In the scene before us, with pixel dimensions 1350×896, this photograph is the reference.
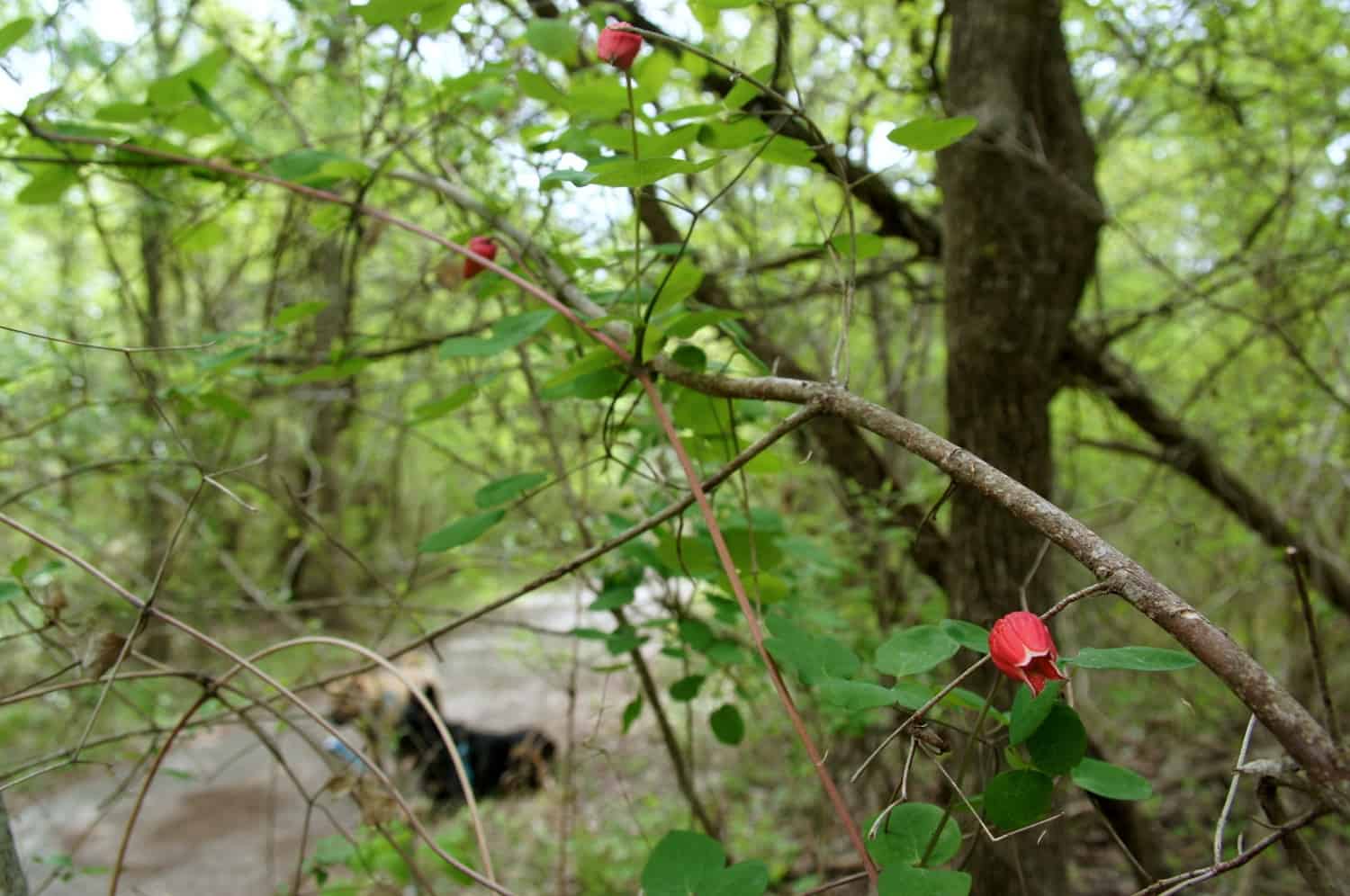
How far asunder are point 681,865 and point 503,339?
2.40 ft

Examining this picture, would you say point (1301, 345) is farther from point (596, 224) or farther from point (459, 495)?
point (459, 495)

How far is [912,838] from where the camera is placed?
811 mm

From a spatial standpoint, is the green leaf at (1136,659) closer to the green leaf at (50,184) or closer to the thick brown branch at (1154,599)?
the thick brown branch at (1154,599)

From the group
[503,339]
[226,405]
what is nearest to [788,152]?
[503,339]

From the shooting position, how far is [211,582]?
255 inches

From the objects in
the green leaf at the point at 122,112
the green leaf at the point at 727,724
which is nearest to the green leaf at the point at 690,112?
the green leaf at the point at 727,724

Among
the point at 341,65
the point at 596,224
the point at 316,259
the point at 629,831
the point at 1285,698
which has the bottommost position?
the point at 629,831

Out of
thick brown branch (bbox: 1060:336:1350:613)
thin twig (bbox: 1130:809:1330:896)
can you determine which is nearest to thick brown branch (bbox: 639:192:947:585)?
thick brown branch (bbox: 1060:336:1350:613)

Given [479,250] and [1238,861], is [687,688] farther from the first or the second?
[1238,861]

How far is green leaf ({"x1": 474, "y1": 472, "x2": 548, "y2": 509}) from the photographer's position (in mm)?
1323

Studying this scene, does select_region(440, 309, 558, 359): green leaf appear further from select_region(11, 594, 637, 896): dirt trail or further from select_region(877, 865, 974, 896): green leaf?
select_region(11, 594, 637, 896): dirt trail

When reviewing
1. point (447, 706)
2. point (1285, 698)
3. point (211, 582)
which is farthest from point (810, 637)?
point (447, 706)

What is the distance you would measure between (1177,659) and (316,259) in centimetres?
328

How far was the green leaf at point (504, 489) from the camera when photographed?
132 centimetres
